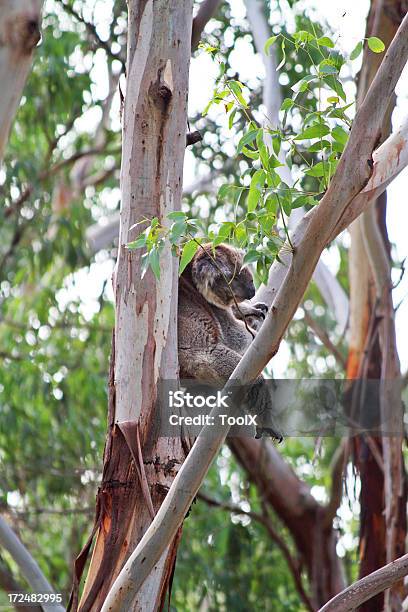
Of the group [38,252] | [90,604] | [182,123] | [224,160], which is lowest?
[90,604]

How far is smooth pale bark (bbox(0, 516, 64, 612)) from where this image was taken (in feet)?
10.6

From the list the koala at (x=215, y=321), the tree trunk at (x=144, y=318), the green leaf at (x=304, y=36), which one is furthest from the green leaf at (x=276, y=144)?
the koala at (x=215, y=321)

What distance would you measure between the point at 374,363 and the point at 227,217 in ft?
5.10

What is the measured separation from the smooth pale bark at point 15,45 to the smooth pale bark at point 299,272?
69cm

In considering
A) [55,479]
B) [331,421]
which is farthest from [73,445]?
[331,421]

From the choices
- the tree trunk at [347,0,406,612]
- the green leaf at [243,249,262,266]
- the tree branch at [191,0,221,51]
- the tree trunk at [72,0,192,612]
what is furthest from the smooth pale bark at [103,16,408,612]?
the tree trunk at [347,0,406,612]

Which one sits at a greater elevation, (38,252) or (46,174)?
(46,174)

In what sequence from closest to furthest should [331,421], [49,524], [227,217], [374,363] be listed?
[331,421]
[374,363]
[227,217]
[49,524]

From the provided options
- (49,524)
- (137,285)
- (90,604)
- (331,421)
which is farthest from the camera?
(49,524)

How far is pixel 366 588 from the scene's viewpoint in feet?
7.66

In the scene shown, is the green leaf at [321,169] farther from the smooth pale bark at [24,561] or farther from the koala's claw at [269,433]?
the smooth pale bark at [24,561]

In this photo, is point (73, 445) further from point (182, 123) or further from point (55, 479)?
point (182, 123)

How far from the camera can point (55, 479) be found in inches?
255

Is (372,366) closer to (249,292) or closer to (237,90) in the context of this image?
(249,292)
